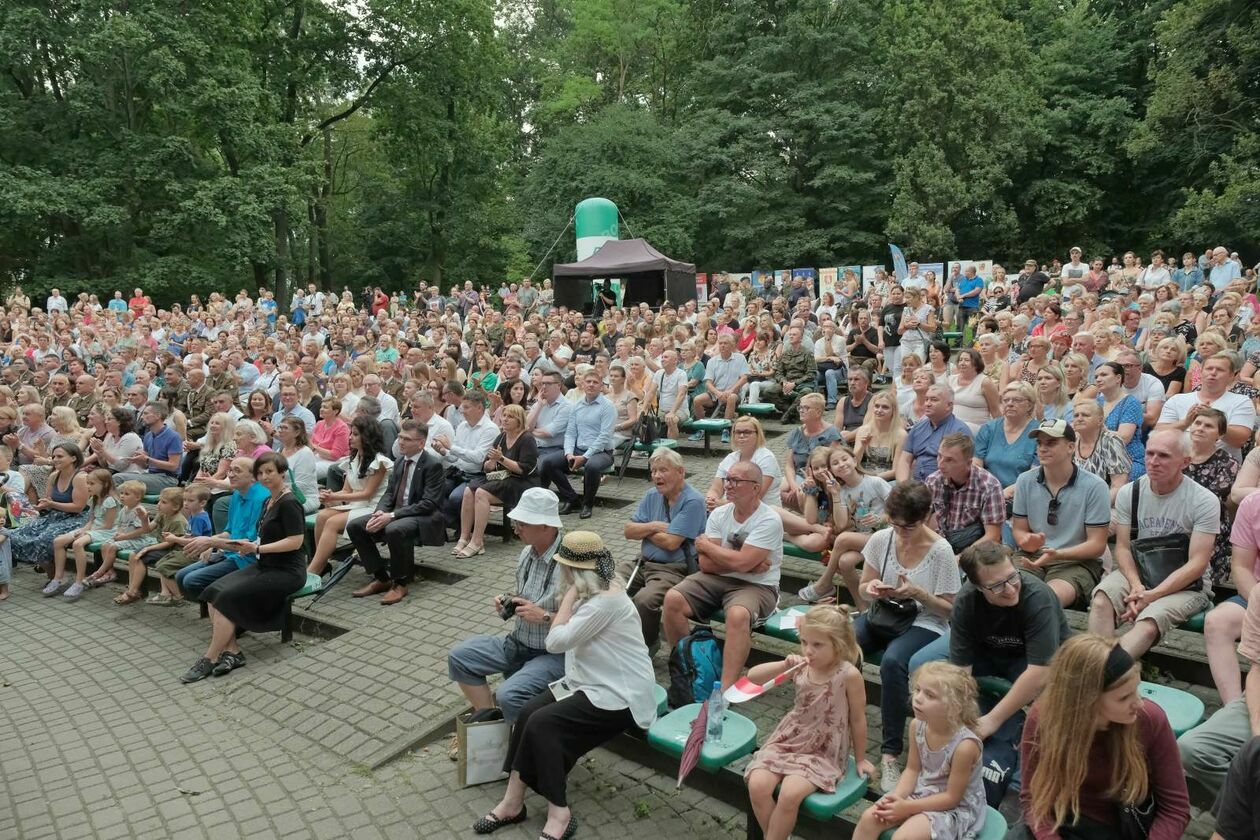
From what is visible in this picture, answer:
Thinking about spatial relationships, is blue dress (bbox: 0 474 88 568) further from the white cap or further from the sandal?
the sandal

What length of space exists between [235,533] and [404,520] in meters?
1.26

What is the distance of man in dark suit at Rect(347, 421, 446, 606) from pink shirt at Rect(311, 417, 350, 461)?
5.11 feet

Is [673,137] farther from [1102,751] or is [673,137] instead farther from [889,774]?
[1102,751]

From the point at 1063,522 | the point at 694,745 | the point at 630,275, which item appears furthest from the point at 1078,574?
the point at 630,275

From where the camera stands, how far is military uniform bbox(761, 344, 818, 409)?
11.6 metres

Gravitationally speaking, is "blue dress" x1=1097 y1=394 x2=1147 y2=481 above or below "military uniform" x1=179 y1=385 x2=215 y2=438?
above

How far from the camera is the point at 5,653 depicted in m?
6.75

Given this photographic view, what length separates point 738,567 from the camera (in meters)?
4.84

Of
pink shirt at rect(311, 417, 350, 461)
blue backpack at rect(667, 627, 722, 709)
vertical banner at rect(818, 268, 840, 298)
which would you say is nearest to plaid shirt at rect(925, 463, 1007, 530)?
blue backpack at rect(667, 627, 722, 709)

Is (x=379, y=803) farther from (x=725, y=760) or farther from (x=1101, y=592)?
(x=1101, y=592)

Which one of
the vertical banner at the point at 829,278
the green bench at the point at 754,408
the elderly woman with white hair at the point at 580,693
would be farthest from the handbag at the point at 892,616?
the vertical banner at the point at 829,278

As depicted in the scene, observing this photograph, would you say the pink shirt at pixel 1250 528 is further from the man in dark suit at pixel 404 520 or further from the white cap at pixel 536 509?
the man in dark suit at pixel 404 520

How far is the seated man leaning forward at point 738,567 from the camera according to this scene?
4832 mm

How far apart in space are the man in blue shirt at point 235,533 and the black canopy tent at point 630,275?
15262mm
